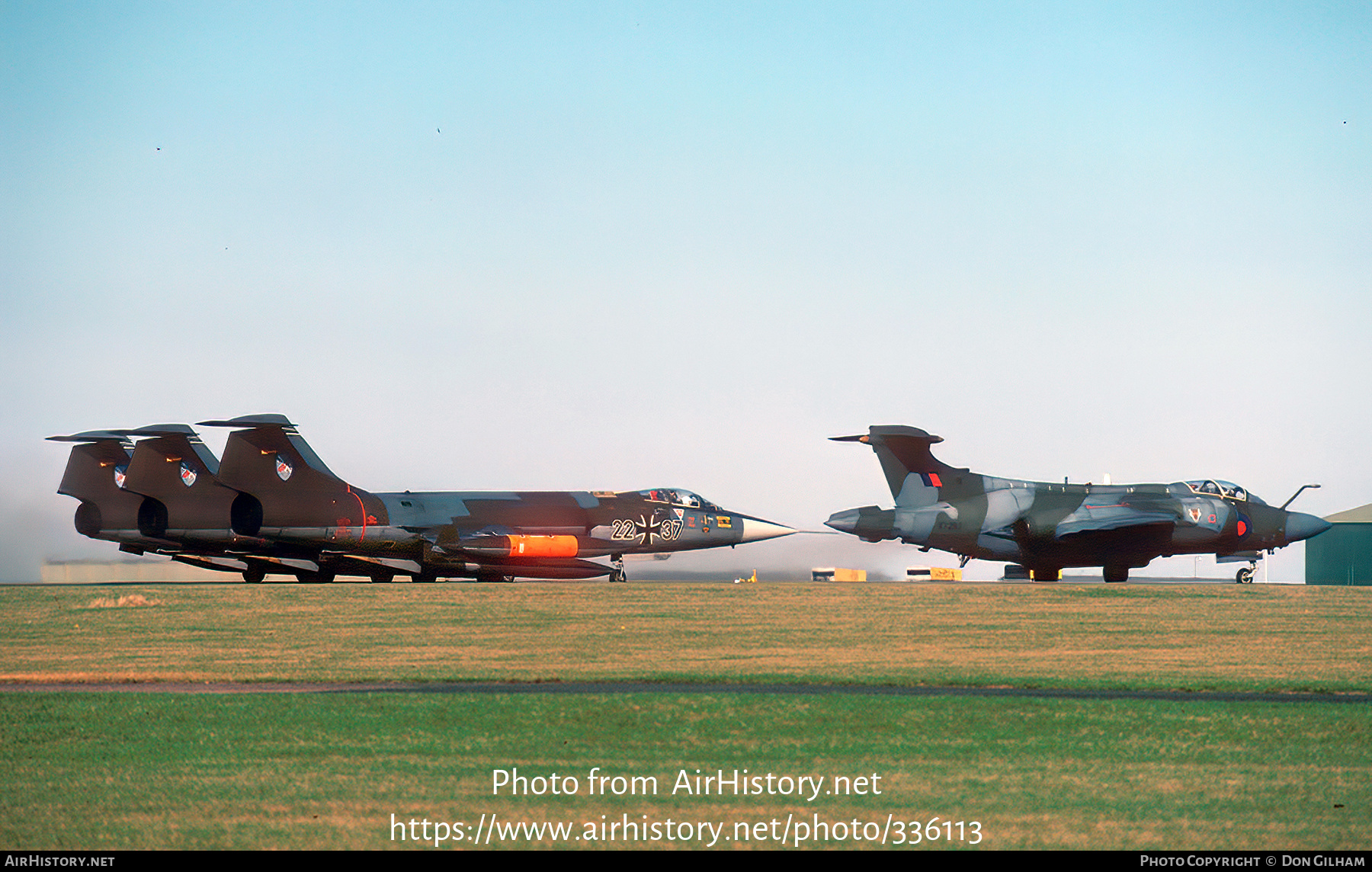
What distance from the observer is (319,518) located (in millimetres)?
42062

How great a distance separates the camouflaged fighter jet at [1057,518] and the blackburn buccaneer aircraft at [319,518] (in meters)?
8.91

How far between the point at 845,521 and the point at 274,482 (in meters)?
18.2

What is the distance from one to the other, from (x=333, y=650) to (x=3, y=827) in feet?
41.6

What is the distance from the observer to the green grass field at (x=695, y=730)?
28.5ft

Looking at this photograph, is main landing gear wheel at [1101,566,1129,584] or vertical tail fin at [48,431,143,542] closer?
main landing gear wheel at [1101,566,1129,584]

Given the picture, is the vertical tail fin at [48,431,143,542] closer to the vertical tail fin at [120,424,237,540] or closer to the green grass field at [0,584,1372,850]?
the vertical tail fin at [120,424,237,540]

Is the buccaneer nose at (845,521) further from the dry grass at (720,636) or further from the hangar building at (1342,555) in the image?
the hangar building at (1342,555)

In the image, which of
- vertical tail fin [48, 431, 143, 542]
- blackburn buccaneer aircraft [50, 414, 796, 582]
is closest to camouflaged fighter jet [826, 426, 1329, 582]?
blackburn buccaneer aircraft [50, 414, 796, 582]

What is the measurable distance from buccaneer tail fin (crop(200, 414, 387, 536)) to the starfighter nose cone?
13.9m

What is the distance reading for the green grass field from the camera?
8.69 meters

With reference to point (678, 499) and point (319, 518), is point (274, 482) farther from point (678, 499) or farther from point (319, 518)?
point (678, 499)

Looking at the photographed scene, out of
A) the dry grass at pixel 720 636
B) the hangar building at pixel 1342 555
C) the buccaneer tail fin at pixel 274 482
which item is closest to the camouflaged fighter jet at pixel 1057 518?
the dry grass at pixel 720 636

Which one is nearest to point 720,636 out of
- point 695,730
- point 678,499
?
point 695,730

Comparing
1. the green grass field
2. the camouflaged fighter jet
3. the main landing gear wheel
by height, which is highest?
the camouflaged fighter jet
